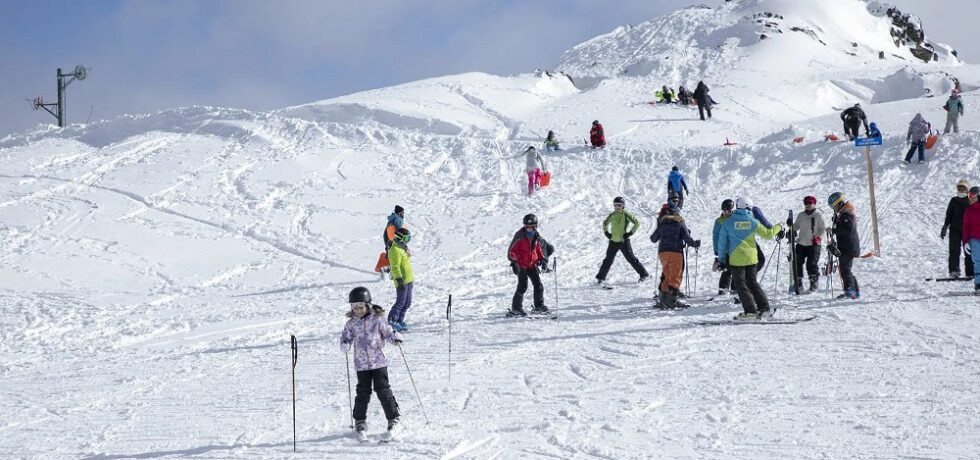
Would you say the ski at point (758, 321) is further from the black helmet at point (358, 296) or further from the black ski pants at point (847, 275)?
the black helmet at point (358, 296)

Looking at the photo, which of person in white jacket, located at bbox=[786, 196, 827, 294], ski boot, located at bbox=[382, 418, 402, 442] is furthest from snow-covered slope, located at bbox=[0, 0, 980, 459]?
person in white jacket, located at bbox=[786, 196, 827, 294]

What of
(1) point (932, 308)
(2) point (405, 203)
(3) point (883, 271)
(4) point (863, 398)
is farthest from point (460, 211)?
(4) point (863, 398)

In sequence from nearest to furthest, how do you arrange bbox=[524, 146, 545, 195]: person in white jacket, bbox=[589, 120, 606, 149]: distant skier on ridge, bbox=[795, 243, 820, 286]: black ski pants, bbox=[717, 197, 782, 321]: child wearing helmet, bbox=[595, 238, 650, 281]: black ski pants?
bbox=[717, 197, 782, 321]: child wearing helmet < bbox=[795, 243, 820, 286]: black ski pants < bbox=[595, 238, 650, 281]: black ski pants < bbox=[524, 146, 545, 195]: person in white jacket < bbox=[589, 120, 606, 149]: distant skier on ridge

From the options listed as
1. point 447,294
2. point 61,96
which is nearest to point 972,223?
→ point 447,294

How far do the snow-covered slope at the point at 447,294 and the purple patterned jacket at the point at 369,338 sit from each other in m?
0.64

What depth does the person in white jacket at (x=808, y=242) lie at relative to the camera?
11.9 metres

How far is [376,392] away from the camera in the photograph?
6742mm

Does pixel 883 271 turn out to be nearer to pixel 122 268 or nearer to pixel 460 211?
pixel 460 211

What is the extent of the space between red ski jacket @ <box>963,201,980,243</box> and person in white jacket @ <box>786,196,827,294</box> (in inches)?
69.9

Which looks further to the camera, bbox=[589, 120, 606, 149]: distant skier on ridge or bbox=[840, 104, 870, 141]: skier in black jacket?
bbox=[589, 120, 606, 149]: distant skier on ridge

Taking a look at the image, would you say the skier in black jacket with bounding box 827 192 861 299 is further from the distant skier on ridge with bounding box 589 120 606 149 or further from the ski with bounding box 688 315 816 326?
the distant skier on ridge with bounding box 589 120 606 149

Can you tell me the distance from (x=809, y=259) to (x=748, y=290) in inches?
93.1

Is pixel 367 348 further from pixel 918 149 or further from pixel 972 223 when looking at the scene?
pixel 918 149

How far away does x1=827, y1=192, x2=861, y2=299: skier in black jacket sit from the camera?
11242 millimetres
